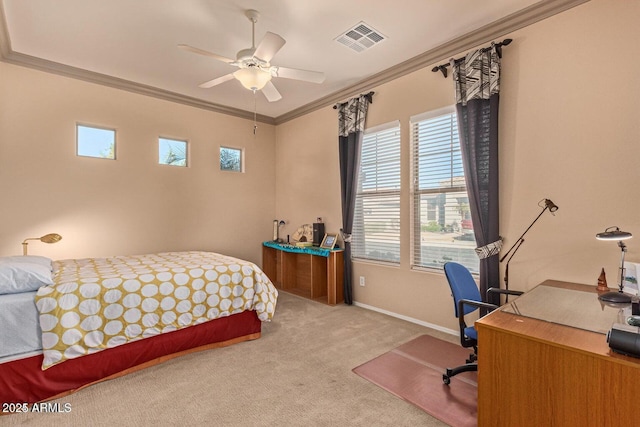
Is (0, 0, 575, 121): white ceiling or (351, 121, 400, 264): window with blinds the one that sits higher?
(0, 0, 575, 121): white ceiling

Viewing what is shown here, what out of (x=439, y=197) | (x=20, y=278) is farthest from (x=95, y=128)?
(x=439, y=197)

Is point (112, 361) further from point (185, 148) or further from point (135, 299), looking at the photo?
point (185, 148)

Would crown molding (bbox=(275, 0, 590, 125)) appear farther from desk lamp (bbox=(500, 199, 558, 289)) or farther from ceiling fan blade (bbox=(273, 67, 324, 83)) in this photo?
desk lamp (bbox=(500, 199, 558, 289))

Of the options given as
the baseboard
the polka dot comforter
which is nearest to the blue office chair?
the baseboard

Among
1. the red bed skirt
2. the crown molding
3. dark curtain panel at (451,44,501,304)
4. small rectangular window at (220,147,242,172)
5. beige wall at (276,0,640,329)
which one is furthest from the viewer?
small rectangular window at (220,147,242,172)

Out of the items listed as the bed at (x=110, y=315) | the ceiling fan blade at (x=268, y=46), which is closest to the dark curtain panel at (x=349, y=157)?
the bed at (x=110, y=315)

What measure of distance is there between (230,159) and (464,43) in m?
3.65

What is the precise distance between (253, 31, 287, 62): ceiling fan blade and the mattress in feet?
7.75

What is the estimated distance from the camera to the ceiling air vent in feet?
9.54

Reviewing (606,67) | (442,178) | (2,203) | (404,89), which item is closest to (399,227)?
(442,178)

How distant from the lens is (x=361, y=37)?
3041 millimetres

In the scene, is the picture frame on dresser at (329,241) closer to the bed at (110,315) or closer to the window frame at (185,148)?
the bed at (110,315)

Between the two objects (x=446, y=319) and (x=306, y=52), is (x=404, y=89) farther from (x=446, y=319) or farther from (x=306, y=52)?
(x=446, y=319)

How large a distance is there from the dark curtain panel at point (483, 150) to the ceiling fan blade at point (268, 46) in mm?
1835
